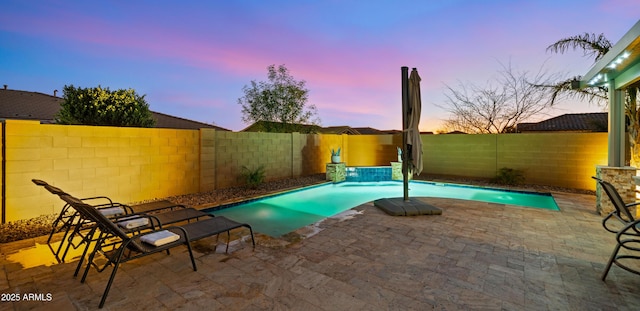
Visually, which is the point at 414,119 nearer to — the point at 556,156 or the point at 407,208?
the point at 407,208

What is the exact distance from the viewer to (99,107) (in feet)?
22.2

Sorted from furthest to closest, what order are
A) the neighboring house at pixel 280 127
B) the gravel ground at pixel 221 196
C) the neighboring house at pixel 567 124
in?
the neighboring house at pixel 567 124 → the neighboring house at pixel 280 127 → the gravel ground at pixel 221 196

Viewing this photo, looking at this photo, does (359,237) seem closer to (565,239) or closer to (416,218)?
(416,218)

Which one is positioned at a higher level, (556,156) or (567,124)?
(567,124)

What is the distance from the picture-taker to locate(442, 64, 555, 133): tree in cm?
1114

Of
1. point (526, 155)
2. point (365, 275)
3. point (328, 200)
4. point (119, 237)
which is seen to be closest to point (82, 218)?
point (119, 237)

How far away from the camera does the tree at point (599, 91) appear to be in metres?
5.06

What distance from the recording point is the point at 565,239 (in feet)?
11.4

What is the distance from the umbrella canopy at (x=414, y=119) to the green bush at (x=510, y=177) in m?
5.19

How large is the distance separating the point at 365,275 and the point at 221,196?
4.97 meters

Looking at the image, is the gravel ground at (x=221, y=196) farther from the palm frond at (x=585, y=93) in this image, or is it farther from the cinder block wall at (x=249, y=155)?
the palm frond at (x=585, y=93)

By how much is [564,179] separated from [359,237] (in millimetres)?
7853

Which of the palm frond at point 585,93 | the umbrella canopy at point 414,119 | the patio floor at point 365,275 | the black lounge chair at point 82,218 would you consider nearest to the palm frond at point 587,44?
the palm frond at point 585,93

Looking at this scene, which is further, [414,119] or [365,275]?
[414,119]
